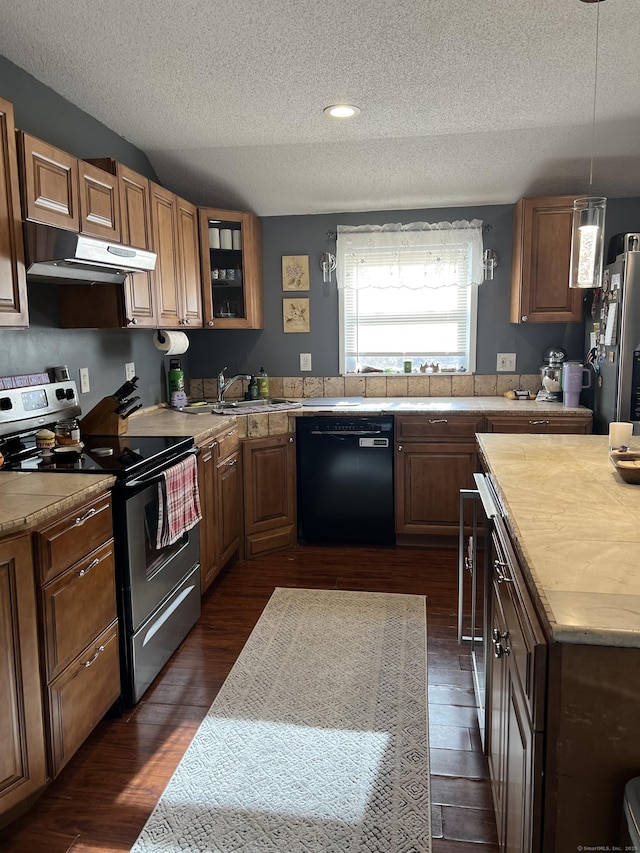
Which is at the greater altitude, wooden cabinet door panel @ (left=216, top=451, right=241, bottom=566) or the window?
the window

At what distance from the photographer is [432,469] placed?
397 cm

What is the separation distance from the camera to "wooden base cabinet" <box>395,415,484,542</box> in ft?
12.8

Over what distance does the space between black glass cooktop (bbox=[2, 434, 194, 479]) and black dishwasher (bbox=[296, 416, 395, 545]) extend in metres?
1.25

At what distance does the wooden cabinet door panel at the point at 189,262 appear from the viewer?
3719 millimetres

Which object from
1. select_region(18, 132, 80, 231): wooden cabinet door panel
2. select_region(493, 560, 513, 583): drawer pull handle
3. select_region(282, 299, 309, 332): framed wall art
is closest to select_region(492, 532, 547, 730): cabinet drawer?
select_region(493, 560, 513, 583): drawer pull handle

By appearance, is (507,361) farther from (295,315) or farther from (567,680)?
(567,680)

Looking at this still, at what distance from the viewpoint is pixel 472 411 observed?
3.87m

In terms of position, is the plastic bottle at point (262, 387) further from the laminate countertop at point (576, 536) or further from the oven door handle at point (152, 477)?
the laminate countertop at point (576, 536)

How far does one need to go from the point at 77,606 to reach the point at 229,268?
2.77 meters

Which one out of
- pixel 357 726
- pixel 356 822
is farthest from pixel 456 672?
pixel 356 822

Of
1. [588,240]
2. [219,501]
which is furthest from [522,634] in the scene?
[219,501]

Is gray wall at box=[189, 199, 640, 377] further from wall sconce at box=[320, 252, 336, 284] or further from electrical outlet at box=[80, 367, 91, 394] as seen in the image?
electrical outlet at box=[80, 367, 91, 394]

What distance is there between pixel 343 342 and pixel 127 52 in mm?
2483

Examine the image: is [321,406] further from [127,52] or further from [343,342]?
[127,52]
